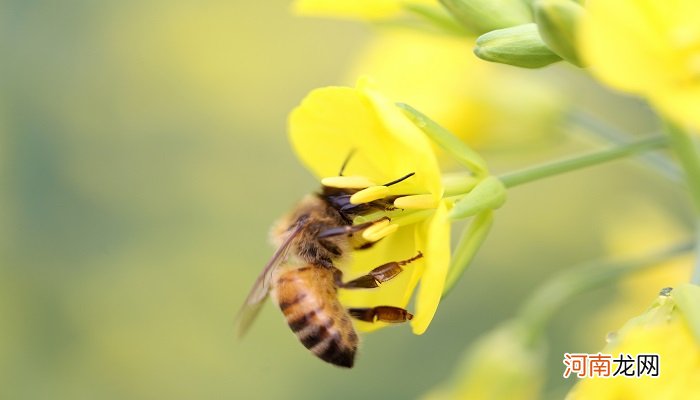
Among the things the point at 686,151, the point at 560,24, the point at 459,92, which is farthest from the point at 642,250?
the point at 560,24

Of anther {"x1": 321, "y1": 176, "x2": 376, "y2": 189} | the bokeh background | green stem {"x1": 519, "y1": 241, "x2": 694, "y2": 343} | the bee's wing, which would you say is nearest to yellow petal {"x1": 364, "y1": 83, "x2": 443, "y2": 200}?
anther {"x1": 321, "y1": 176, "x2": 376, "y2": 189}

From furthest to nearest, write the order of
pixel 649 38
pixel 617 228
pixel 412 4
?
pixel 617 228 → pixel 412 4 → pixel 649 38

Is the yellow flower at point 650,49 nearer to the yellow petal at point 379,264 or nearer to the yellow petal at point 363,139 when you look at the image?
the yellow petal at point 363,139

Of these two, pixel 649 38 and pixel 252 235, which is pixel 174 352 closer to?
pixel 252 235

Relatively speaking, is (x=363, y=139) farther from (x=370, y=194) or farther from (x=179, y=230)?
(x=179, y=230)

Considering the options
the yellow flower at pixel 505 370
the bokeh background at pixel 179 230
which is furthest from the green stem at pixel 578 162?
→ the bokeh background at pixel 179 230

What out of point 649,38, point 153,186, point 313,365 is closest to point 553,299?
point 649,38

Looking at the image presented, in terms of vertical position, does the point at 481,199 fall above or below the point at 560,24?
below
